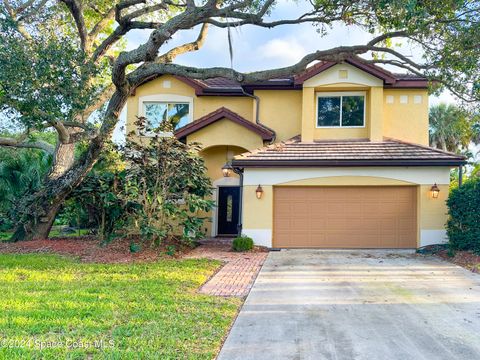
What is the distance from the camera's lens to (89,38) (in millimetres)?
14938

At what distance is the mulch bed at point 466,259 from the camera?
369 inches

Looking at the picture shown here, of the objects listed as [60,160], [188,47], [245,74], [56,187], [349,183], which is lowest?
[56,187]

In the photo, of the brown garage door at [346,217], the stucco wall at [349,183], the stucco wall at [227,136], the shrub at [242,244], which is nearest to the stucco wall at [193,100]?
the stucco wall at [227,136]

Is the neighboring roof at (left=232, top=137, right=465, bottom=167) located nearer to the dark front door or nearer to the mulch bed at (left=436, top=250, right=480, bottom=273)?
the mulch bed at (left=436, top=250, right=480, bottom=273)

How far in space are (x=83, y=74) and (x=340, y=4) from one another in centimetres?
721

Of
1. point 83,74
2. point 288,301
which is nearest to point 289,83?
point 83,74

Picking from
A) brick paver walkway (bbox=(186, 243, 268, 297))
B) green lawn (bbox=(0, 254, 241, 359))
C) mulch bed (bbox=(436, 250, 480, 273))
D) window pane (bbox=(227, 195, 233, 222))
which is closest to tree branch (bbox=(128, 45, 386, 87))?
brick paver walkway (bbox=(186, 243, 268, 297))

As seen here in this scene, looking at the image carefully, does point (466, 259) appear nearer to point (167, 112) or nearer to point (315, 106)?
point (315, 106)

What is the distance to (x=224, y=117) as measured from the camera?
1475cm

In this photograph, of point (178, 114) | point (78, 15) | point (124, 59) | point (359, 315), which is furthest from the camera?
point (178, 114)

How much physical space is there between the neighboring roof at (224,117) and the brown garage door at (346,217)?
272cm

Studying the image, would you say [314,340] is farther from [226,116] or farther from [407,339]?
[226,116]

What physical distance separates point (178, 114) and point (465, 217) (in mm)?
12269

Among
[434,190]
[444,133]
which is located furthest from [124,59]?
[444,133]
